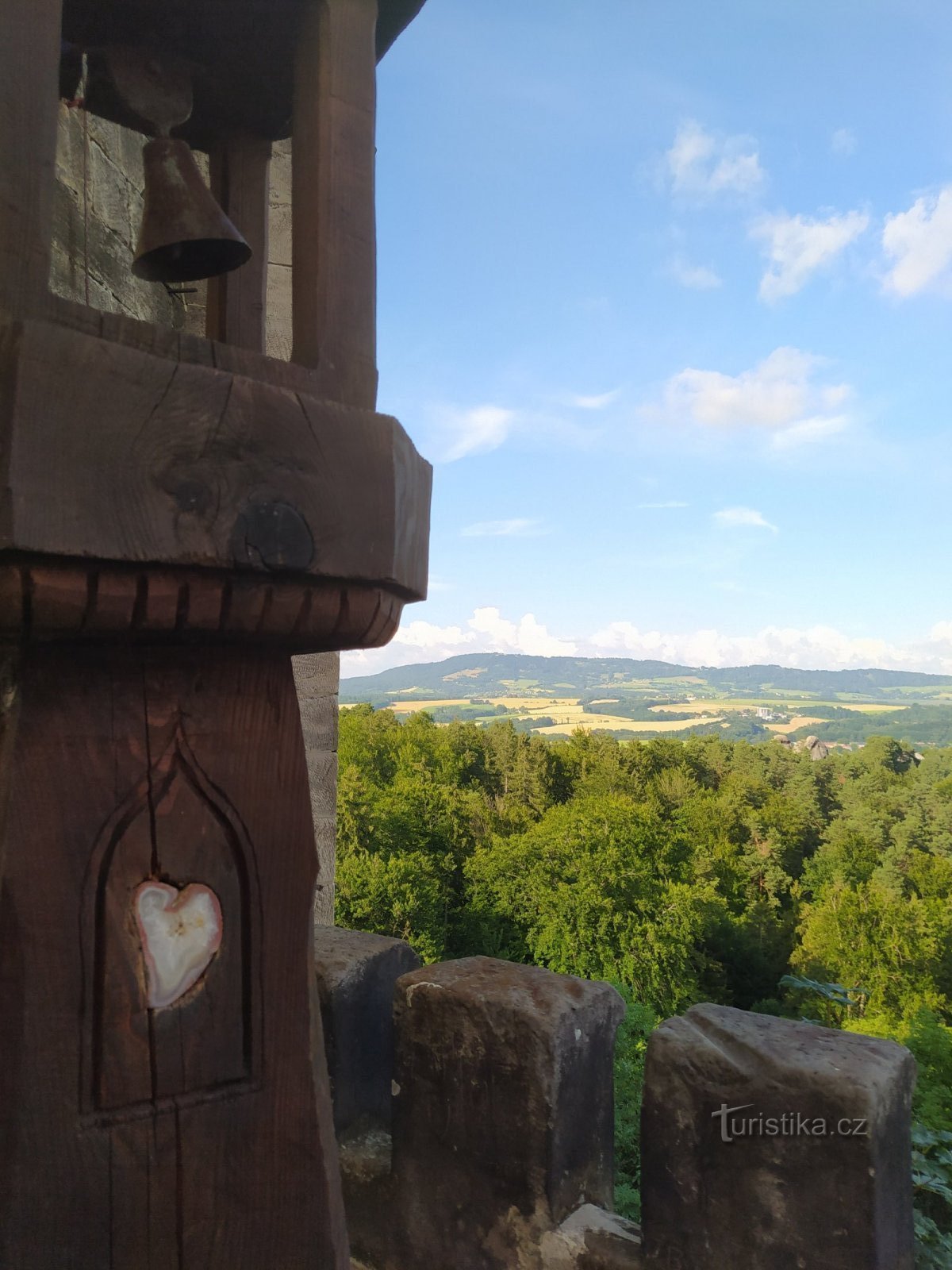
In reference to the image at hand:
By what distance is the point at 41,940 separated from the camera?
0.77 metres

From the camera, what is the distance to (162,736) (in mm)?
832

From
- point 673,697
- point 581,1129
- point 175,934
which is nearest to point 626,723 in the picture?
point 673,697

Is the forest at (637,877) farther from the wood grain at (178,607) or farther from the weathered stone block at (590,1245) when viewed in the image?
the wood grain at (178,607)

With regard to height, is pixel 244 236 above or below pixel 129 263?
below

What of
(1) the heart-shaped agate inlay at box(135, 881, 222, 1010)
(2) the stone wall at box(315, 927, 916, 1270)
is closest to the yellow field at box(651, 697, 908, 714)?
(2) the stone wall at box(315, 927, 916, 1270)

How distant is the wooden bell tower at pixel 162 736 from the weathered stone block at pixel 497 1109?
418 mm

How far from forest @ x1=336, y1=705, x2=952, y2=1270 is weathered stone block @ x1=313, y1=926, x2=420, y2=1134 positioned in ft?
26.0

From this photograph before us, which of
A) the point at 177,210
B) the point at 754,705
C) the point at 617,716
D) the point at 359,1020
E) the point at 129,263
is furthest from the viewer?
the point at 754,705

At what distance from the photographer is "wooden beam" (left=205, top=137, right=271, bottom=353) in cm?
131

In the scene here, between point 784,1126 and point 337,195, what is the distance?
4.12 feet

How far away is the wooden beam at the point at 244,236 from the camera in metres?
1.31

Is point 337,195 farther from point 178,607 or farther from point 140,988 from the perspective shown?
point 140,988

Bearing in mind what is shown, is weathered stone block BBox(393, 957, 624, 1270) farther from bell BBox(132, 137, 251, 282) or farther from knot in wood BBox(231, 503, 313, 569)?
bell BBox(132, 137, 251, 282)

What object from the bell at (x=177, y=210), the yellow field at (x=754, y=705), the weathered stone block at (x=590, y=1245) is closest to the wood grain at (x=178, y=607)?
the bell at (x=177, y=210)
